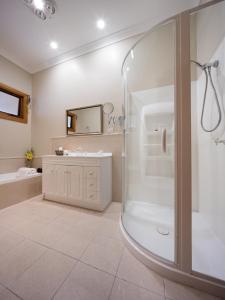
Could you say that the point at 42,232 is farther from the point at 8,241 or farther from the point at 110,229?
the point at 110,229

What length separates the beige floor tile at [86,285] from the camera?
0.77 meters

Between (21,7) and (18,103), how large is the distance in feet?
5.79

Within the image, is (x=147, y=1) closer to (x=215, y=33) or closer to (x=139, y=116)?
(x=215, y=33)

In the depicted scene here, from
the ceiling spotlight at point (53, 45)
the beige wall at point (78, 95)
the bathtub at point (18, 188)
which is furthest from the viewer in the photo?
the ceiling spotlight at point (53, 45)

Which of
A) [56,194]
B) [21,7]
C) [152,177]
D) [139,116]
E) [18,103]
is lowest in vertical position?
[56,194]

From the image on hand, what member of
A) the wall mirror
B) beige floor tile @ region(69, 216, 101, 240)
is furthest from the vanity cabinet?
the wall mirror

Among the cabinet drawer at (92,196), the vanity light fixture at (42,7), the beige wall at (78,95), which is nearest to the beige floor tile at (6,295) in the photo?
the cabinet drawer at (92,196)

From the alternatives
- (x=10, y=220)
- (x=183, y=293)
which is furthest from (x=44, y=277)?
(x=10, y=220)

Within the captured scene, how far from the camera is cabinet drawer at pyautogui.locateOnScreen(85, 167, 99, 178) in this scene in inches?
70.6

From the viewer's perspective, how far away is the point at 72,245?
1.19m

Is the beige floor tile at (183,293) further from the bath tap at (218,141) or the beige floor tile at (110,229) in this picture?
the bath tap at (218,141)

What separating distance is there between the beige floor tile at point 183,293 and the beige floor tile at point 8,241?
1325mm

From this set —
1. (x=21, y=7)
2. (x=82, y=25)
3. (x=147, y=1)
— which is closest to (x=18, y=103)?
(x=21, y=7)

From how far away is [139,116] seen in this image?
1.91 metres
